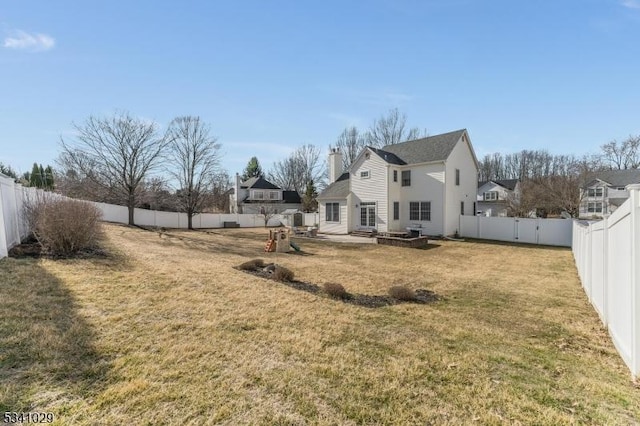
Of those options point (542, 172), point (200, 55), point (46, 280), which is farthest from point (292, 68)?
point (542, 172)

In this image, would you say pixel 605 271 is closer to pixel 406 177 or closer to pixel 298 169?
pixel 406 177

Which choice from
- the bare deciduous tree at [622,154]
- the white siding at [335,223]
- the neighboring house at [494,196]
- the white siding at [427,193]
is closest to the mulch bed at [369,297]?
the white siding at [427,193]

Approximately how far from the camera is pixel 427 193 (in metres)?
19.8

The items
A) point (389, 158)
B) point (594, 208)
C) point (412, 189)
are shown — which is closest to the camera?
point (412, 189)

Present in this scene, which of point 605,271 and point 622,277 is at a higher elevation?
point 622,277

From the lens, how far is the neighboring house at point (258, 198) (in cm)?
4288

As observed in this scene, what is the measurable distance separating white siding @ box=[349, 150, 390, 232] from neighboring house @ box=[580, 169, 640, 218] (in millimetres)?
36323

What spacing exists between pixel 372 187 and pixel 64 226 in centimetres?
1719

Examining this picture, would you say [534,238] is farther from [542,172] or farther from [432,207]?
[542,172]

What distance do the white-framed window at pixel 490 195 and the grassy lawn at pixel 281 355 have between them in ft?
142

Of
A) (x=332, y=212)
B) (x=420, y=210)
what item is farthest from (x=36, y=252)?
(x=420, y=210)

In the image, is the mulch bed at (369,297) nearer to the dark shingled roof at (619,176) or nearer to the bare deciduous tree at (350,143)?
the bare deciduous tree at (350,143)

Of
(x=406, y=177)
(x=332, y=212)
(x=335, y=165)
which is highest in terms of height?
(x=335, y=165)

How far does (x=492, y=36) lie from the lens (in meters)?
11.4
